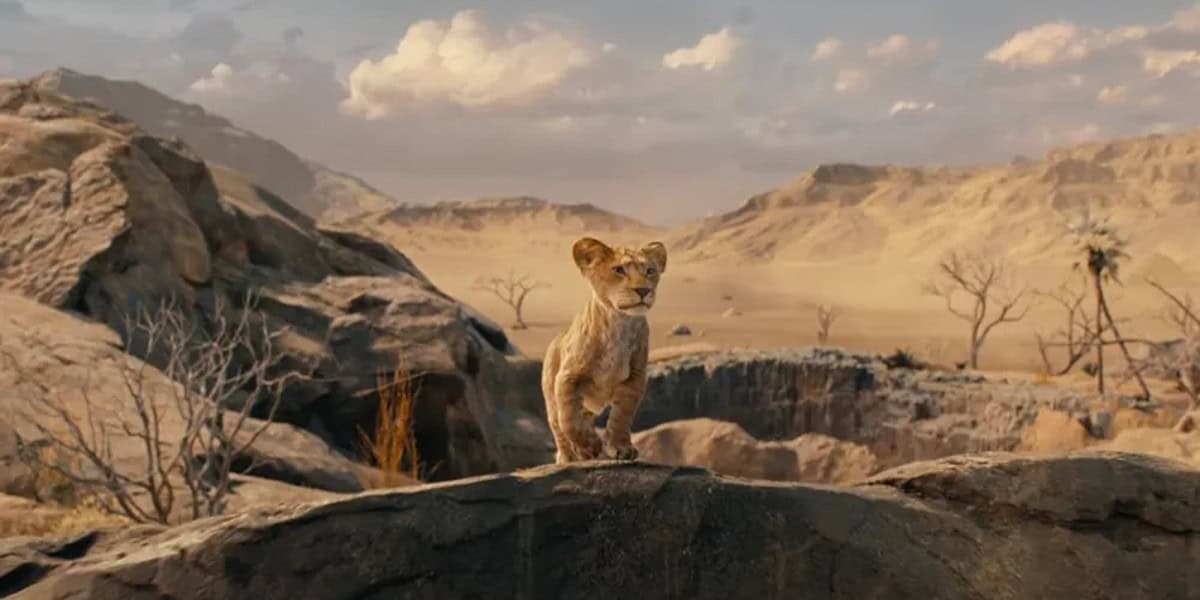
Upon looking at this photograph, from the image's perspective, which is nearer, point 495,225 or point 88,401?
point 88,401

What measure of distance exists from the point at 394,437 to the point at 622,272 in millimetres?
8451

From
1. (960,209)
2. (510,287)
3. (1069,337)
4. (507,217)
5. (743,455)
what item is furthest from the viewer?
(507,217)

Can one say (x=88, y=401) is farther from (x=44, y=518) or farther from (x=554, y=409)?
(x=554, y=409)

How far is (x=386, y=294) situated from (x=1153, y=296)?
2427 inches

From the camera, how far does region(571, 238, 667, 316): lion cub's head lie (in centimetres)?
464

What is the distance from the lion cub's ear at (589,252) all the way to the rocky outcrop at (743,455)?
49.3 ft

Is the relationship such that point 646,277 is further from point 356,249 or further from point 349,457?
point 356,249

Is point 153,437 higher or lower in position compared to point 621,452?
lower

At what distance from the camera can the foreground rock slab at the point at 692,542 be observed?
175 inches

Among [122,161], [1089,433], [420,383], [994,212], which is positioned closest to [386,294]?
[420,383]

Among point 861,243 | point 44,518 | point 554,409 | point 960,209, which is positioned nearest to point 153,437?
point 44,518

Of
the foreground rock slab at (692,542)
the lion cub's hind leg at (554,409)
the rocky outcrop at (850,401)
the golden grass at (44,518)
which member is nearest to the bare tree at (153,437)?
the golden grass at (44,518)

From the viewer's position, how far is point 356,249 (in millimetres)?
20188

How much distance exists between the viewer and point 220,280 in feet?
52.9
